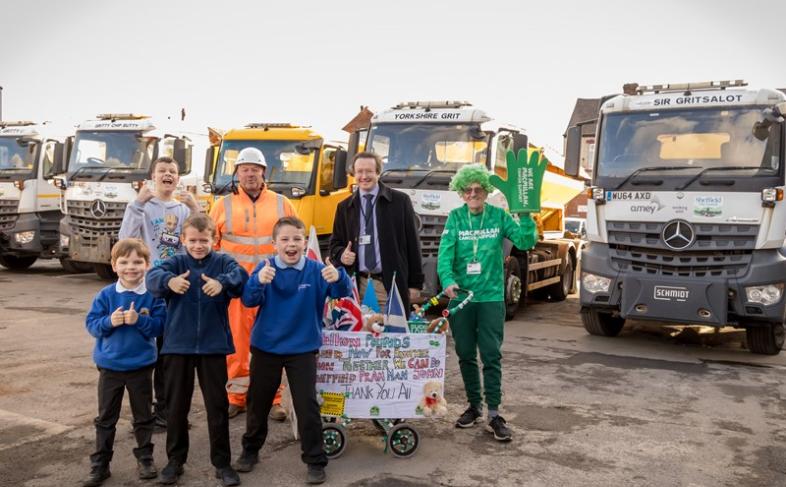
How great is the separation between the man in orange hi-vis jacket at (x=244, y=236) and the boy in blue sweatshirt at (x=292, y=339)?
3.51 ft

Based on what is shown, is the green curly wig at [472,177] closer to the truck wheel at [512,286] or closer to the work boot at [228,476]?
the work boot at [228,476]

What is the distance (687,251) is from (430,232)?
3.39 metres

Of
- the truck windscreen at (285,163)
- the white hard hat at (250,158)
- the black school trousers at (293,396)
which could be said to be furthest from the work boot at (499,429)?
the truck windscreen at (285,163)

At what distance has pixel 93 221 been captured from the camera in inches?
529

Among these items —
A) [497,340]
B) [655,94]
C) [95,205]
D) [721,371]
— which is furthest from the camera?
[95,205]

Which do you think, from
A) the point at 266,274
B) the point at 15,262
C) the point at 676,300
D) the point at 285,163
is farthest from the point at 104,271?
the point at 266,274

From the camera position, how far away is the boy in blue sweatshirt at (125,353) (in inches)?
165

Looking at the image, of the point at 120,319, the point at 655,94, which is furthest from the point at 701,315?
the point at 120,319

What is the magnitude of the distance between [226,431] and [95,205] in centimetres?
1028

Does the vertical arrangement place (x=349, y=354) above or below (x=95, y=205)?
below

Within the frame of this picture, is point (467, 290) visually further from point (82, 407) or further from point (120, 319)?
point (82, 407)

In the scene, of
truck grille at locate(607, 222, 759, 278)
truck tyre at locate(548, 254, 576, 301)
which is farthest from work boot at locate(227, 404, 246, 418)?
truck tyre at locate(548, 254, 576, 301)

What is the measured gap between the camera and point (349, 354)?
479 cm

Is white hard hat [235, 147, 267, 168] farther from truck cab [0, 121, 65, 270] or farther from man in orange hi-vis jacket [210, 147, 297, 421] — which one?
truck cab [0, 121, 65, 270]
